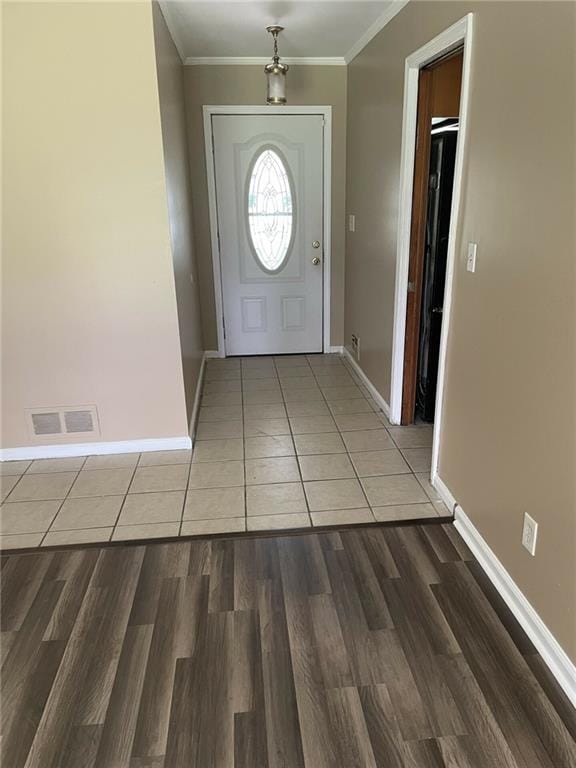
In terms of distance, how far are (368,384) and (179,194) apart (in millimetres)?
1873

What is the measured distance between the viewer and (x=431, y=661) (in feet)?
5.38

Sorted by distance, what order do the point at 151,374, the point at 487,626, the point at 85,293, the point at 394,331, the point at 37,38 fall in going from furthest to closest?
the point at 394,331, the point at 151,374, the point at 85,293, the point at 37,38, the point at 487,626

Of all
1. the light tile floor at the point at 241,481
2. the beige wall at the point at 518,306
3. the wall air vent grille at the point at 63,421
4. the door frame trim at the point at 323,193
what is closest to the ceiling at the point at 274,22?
the door frame trim at the point at 323,193

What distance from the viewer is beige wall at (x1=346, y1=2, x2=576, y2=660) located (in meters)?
1.48

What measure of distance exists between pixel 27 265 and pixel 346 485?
1.99 meters

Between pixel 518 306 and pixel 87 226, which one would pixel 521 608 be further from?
pixel 87 226

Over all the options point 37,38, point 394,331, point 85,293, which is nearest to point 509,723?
point 394,331

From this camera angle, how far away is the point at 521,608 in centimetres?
177

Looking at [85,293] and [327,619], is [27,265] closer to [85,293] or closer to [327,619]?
[85,293]

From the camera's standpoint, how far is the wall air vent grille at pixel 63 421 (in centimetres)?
293

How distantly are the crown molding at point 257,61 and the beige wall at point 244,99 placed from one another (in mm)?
28

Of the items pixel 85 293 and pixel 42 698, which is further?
pixel 85 293

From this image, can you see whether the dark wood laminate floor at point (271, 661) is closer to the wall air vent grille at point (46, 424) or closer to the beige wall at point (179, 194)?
the wall air vent grille at point (46, 424)

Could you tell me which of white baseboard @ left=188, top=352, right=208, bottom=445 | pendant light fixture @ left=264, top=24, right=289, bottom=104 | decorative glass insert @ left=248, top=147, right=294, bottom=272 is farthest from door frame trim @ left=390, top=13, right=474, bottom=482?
decorative glass insert @ left=248, top=147, right=294, bottom=272
